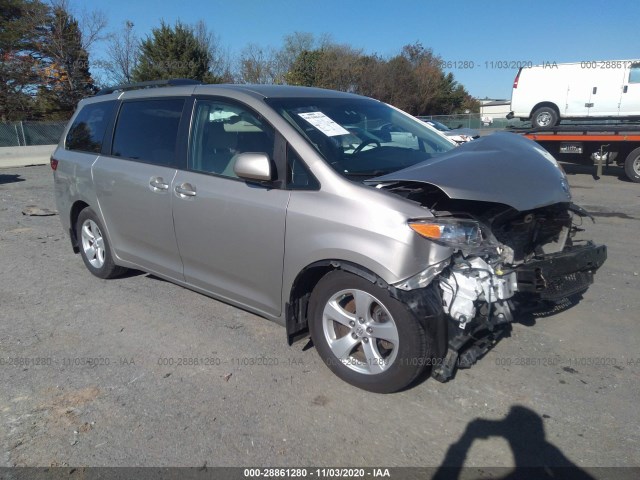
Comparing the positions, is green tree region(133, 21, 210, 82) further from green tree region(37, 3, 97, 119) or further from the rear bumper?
the rear bumper

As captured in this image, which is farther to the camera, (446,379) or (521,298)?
(521,298)

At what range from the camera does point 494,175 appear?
3.08 metres

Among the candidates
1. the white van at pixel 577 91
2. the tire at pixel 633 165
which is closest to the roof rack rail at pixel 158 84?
the tire at pixel 633 165

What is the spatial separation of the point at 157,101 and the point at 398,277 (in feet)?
9.26

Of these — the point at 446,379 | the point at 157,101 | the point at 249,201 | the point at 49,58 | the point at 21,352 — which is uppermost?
the point at 49,58

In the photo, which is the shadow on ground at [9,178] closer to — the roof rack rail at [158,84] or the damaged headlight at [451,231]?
the roof rack rail at [158,84]

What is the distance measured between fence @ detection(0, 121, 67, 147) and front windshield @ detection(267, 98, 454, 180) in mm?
24959

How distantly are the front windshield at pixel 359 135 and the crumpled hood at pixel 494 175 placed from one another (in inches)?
11.1

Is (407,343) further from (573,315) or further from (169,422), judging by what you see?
(573,315)

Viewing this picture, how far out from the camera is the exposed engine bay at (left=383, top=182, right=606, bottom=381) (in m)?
2.83

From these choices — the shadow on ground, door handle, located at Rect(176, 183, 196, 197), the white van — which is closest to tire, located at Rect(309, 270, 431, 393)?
door handle, located at Rect(176, 183, 196, 197)

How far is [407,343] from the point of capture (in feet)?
9.13

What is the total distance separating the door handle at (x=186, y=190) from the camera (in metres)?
3.72

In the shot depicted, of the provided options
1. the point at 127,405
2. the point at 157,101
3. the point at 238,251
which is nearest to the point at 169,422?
the point at 127,405
